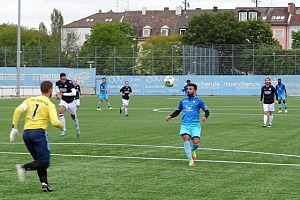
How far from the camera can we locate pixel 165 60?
79.5 metres

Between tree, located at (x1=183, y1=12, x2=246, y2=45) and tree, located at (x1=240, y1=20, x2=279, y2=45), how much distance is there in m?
3.92

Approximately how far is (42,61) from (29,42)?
48.8 metres

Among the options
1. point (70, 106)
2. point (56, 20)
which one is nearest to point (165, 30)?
point (56, 20)

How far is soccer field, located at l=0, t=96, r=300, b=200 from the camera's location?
12609 millimetres

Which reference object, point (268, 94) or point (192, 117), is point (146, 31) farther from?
point (192, 117)

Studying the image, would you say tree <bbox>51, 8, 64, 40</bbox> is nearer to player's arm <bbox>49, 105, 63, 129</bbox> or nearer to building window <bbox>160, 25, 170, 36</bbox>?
building window <bbox>160, 25, 170, 36</bbox>

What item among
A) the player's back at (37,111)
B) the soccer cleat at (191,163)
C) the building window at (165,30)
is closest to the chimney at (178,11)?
the building window at (165,30)

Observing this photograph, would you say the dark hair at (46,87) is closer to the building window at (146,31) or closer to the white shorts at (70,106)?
the white shorts at (70,106)

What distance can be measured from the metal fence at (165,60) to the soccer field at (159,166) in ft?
169

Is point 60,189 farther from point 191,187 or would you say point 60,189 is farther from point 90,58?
point 90,58

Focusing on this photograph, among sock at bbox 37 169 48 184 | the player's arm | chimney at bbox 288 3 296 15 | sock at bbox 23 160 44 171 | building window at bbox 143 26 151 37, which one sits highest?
chimney at bbox 288 3 296 15

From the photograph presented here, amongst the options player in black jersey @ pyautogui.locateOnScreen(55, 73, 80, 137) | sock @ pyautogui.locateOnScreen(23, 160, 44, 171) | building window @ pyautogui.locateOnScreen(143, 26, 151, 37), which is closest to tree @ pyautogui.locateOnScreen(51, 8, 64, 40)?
building window @ pyautogui.locateOnScreen(143, 26, 151, 37)

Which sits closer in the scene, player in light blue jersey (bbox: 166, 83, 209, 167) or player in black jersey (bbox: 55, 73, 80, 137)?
player in light blue jersey (bbox: 166, 83, 209, 167)

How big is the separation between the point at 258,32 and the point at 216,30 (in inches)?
373
